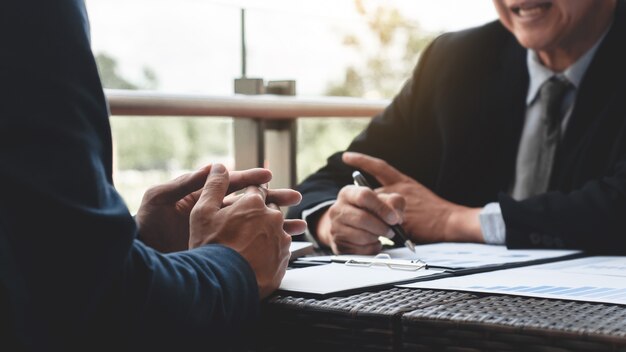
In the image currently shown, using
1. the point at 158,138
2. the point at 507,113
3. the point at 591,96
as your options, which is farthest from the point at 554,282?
the point at 158,138

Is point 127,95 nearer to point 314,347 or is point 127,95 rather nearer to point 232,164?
point 232,164

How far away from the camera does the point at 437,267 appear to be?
1.35 m

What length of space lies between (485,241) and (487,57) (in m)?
0.60

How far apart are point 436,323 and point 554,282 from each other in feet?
0.99

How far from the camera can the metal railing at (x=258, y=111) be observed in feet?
6.89

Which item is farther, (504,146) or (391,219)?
(504,146)

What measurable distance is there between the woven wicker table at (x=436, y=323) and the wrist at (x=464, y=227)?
0.76 meters

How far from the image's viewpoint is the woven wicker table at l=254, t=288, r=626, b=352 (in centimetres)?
90

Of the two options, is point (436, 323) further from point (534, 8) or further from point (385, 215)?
point (534, 8)

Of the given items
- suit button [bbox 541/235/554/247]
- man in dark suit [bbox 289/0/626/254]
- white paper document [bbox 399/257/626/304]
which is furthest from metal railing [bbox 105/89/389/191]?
white paper document [bbox 399/257/626/304]

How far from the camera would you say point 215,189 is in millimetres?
1205

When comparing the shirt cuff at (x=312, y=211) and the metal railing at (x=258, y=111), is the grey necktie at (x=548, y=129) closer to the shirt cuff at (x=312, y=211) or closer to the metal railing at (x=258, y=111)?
the shirt cuff at (x=312, y=211)

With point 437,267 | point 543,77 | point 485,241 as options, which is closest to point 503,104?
point 543,77

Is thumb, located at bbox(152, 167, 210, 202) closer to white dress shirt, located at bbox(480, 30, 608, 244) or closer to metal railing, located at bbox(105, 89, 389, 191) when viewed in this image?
metal railing, located at bbox(105, 89, 389, 191)
